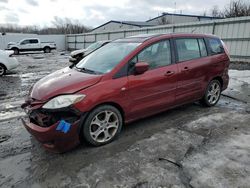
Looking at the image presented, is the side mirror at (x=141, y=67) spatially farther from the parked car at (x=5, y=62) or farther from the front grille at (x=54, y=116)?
the parked car at (x=5, y=62)

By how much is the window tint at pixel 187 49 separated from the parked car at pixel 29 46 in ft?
87.4

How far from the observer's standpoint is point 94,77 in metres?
3.36

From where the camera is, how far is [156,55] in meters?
4.01

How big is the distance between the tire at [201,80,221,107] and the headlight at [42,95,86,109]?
10.2 feet

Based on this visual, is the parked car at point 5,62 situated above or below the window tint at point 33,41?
below

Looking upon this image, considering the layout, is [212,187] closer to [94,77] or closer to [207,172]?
[207,172]

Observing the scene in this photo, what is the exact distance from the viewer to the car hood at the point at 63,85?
10.2 feet

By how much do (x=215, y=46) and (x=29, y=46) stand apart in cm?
2675

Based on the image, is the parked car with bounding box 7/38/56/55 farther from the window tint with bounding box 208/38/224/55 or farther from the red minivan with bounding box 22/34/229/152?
the window tint with bounding box 208/38/224/55

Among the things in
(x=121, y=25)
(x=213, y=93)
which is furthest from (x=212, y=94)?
(x=121, y=25)

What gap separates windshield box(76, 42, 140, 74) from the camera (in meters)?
3.68

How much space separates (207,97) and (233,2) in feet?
69.8

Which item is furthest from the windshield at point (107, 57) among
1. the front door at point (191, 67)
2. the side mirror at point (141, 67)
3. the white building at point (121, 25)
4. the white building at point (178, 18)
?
the white building at point (178, 18)

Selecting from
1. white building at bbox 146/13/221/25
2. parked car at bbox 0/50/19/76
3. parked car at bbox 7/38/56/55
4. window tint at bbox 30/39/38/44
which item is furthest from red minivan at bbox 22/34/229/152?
white building at bbox 146/13/221/25
